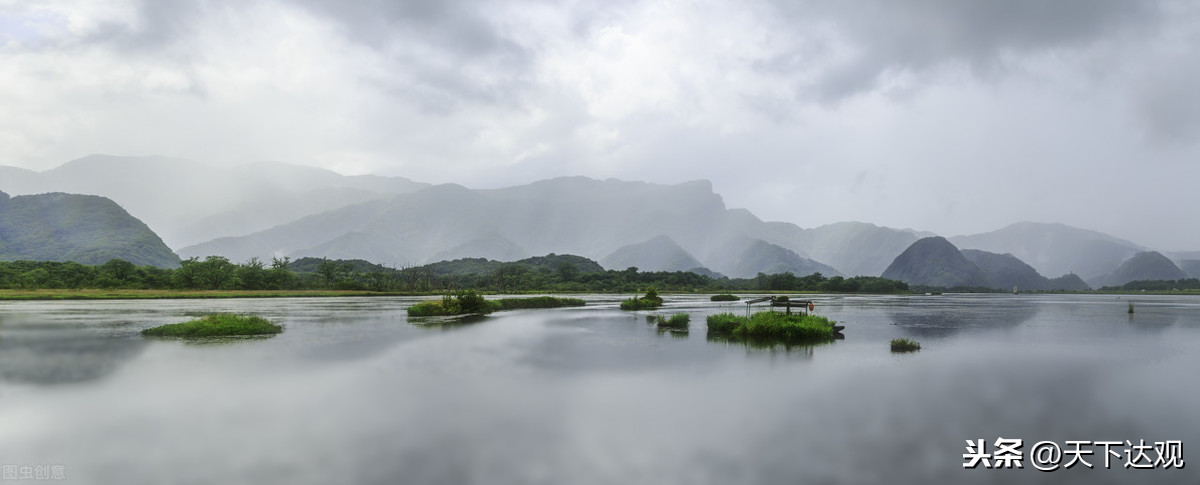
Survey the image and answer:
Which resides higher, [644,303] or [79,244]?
[79,244]

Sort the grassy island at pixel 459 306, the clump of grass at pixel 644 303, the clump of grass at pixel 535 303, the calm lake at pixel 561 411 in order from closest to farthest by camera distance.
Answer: the calm lake at pixel 561 411 → the grassy island at pixel 459 306 → the clump of grass at pixel 644 303 → the clump of grass at pixel 535 303

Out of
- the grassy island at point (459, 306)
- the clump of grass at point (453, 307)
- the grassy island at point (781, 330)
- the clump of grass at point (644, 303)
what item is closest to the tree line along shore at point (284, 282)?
the grassy island at point (459, 306)

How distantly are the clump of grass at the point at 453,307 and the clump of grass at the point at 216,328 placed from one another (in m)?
14.1

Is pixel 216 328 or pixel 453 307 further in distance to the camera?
pixel 453 307

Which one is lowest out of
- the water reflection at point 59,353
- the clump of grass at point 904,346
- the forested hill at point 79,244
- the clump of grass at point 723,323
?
the clump of grass at point 904,346

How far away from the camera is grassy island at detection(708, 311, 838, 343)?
32250mm

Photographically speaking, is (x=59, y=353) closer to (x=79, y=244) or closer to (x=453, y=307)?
(x=453, y=307)

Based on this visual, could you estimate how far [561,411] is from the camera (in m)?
14.7

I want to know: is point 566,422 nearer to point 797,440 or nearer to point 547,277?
point 797,440

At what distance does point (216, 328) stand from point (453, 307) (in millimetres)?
21307

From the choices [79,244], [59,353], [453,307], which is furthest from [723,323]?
[79,244]

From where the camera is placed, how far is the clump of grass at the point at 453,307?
4697 centimetres

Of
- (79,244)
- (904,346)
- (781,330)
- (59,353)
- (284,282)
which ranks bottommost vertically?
(904,346)

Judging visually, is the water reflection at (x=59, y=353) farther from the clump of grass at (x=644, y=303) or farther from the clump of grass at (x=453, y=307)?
the clump of grass at (x=644, y=303)
